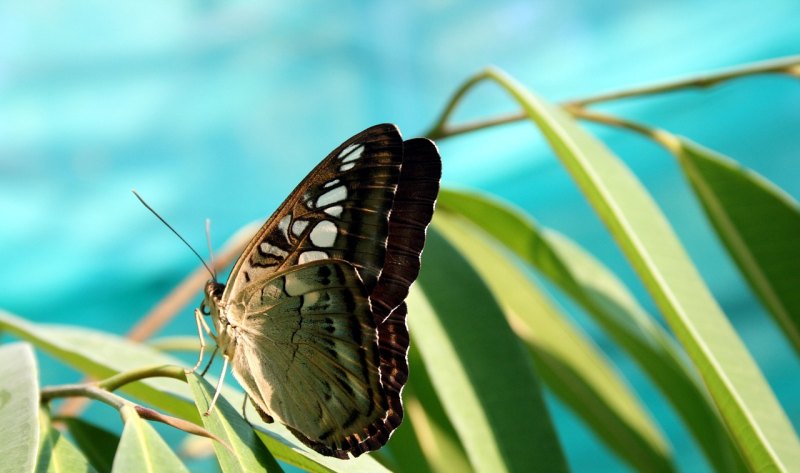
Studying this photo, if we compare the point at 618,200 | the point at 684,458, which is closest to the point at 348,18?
the point at 684,458

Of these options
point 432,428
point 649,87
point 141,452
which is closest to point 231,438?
point 141,452

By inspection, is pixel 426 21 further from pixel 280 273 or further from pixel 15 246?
pixel 280 273

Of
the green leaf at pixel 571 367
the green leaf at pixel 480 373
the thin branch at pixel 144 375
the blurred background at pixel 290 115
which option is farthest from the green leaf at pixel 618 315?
the blurred background at pixel 290 115

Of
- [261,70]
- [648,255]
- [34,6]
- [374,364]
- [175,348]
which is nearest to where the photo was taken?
[374,364]

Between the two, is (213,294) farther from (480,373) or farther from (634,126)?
(634,126)

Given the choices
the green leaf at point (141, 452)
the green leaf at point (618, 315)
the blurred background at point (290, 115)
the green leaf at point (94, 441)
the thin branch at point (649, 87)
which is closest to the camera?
the green leaf at point (141, 452)

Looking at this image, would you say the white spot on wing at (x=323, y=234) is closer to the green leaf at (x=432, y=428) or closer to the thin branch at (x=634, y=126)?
the green leaf at (x=432, y=428)
